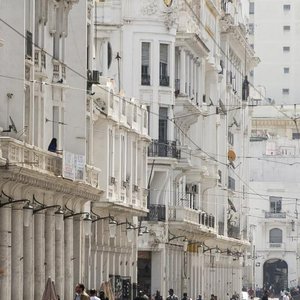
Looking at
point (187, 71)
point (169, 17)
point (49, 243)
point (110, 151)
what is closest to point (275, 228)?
point (187, 71)

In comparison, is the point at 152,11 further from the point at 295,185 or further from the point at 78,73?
the point at 295,185

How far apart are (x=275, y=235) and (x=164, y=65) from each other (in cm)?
10173

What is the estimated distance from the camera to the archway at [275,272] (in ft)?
612

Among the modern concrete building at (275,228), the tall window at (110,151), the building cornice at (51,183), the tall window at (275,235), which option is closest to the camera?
the building cornice at (51,183)

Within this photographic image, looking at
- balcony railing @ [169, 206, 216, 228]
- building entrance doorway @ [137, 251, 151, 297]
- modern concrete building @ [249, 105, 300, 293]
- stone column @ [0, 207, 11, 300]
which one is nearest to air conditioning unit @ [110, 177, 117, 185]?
building entrance doorway @ [137, 251, 151, 297]

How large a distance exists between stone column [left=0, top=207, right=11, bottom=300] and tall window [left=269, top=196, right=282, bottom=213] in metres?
134

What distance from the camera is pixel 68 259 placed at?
197 ft

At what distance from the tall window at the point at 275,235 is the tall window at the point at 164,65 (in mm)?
101011

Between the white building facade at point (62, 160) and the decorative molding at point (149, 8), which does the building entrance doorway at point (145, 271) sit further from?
the decorative molding at point (149, 8)

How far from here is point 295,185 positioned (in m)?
187

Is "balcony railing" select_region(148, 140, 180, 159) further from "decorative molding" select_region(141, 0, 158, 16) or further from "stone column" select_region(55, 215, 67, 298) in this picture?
"stone column" select_region(55, 215, 67, 298)

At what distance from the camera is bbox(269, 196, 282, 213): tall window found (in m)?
184

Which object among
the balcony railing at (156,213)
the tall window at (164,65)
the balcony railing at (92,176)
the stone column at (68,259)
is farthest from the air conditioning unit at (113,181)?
the tall window at (164,65)

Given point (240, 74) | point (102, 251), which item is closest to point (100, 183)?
point (102, 251)
